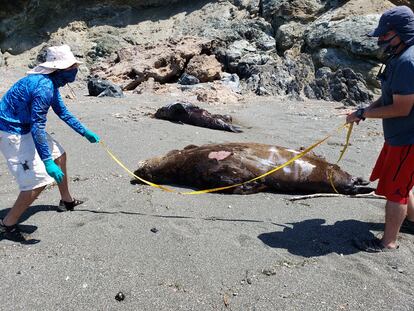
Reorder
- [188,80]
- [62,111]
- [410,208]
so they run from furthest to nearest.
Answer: [188,80] → [62,111] → [410,208]

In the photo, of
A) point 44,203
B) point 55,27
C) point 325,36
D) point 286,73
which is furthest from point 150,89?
point 55,27

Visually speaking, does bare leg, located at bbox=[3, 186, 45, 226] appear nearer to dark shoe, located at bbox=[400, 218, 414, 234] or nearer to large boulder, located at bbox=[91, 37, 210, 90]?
dark shoe, located at bbox=[400, 218, 414, 234]

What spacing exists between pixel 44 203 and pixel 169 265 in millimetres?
1885

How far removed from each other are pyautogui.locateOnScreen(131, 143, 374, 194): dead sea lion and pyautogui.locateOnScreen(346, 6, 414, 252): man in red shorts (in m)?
1.30

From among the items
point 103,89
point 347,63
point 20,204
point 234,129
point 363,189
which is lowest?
point 103,89

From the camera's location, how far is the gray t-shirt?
10.6ft

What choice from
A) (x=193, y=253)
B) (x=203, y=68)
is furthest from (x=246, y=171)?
(x=203, y=68)

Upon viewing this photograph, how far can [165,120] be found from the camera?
8.49 m

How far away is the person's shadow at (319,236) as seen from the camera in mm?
3766

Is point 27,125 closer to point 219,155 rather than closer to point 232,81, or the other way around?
point 219,155

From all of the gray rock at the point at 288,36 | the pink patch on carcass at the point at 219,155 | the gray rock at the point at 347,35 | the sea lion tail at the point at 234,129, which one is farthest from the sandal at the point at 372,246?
the gray rock at the point at 288,36

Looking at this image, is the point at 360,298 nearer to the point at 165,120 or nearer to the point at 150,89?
the point at 165,120

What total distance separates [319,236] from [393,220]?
2.19 ft

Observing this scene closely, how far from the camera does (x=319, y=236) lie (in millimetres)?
4020
